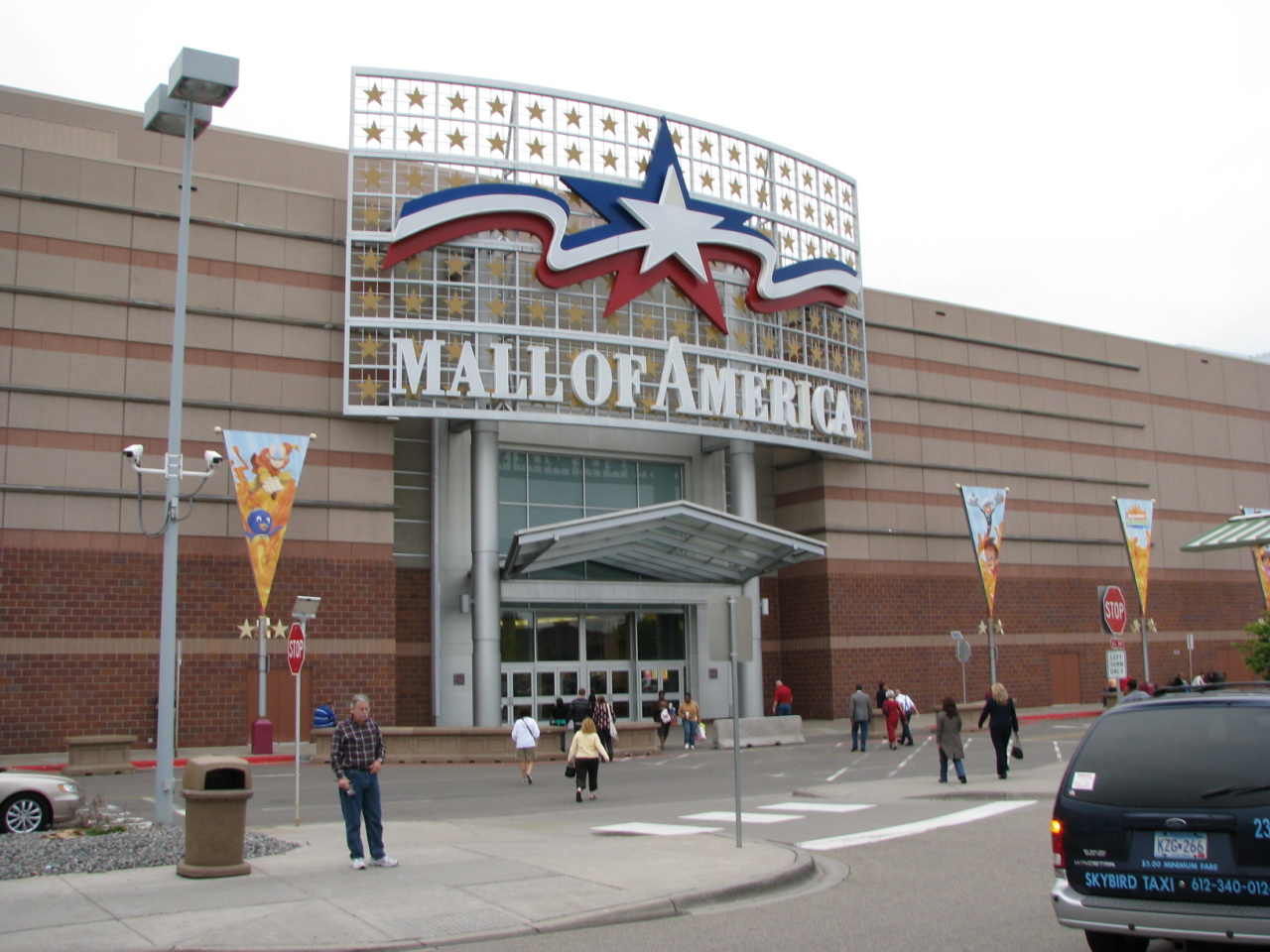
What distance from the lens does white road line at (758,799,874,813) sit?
18.0 meters

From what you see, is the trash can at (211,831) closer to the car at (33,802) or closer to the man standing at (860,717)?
the car at (33,802)

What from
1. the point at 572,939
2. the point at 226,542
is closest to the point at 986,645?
the point at 226,542

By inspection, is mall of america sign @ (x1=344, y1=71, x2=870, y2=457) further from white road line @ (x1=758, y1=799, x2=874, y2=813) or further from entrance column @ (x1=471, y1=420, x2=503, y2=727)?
white road line @ (x1=758, y1=799, x2=874, y2=813)

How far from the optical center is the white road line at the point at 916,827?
14.4 meters

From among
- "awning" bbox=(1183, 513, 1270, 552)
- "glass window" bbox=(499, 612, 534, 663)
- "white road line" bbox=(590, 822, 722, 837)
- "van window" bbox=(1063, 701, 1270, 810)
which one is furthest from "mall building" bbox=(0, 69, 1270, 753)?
"van window" bbox=(1063, 701, 1270, 810)

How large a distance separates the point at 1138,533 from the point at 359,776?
35978 millimetres

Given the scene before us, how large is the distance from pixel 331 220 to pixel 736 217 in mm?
12157

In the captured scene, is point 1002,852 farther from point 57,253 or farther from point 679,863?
point 57,253

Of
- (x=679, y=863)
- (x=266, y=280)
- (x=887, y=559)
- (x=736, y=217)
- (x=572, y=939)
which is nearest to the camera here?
(x=572, y=939)

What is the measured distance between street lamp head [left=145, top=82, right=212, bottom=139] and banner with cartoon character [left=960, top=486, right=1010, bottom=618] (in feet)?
94.2

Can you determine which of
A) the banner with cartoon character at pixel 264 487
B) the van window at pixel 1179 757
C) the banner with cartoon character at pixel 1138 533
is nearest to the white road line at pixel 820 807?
the van window at pixel 1179 757

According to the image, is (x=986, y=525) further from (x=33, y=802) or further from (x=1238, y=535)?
(x=33, y=802)

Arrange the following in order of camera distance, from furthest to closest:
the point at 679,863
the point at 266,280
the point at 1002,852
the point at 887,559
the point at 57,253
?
the point at 887,559, the point at 266,280, the point at 57,253, the point at 1002,852, the point at 679,863

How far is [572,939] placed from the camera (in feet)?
29.7
